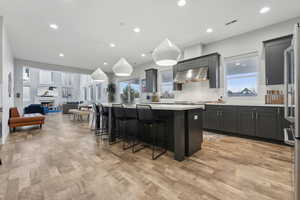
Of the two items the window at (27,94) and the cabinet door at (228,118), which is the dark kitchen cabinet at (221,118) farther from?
the window at (27,94)

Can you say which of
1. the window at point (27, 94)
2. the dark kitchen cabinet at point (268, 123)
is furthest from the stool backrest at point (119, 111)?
the window at point (27, 94)

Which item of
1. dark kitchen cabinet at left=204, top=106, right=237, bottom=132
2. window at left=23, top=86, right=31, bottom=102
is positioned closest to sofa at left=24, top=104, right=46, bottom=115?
window at left=23, top=86, right=31, bottom=102

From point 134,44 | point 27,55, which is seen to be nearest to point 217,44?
point 134,44

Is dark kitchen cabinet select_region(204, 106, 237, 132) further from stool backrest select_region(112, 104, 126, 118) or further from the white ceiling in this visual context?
stool backrest select_region(112, 104, 126, 118)

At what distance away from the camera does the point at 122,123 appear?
3658 millimetres

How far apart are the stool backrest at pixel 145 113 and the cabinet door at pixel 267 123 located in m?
2.92

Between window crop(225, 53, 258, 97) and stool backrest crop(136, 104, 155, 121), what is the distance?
10.8 ft

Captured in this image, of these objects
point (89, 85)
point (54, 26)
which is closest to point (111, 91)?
point (89, 85)

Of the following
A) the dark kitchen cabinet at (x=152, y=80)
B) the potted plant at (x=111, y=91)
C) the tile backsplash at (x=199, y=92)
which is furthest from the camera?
the potted plant at (x=111, y=91)

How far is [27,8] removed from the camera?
2.83 meters

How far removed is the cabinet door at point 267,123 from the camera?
307 centimetres

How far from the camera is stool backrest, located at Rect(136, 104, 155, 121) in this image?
2385 mm

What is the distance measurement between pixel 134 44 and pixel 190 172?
444 cm

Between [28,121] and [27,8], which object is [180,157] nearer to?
[27,8]
